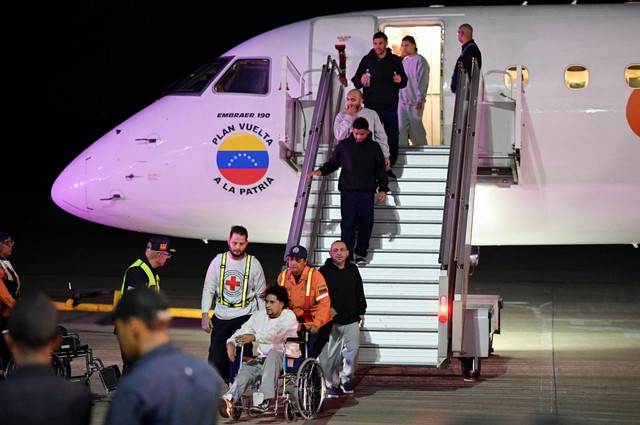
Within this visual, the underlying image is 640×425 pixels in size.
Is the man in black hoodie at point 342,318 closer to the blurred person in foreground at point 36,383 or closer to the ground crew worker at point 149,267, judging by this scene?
the ground crew worker at point 149,267

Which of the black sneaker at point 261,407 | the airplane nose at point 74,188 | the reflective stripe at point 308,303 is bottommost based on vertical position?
the black sneaker at point 261,407

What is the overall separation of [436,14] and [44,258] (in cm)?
1468

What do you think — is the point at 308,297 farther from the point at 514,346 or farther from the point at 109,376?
the point at 514,346

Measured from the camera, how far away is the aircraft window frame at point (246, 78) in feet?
46.0

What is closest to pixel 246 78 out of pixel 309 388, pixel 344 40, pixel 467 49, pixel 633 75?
pixel 344 40

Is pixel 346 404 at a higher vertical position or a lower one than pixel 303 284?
lower

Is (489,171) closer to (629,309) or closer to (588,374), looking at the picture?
(588,374)

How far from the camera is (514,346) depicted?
12.9m

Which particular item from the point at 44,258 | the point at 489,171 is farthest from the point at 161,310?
the point at 44,258

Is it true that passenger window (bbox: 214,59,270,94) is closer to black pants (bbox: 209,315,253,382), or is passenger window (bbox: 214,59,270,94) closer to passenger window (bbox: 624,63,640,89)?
passenger window (bbox: 624,63,640,89)

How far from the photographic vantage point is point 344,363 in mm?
10000

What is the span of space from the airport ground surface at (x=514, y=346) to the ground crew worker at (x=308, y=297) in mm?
689

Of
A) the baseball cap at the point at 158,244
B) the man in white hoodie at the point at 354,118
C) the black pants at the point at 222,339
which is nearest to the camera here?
the baseball cap at the point at 158,244

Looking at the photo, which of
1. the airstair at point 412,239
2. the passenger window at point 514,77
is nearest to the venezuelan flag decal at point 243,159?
the airstair at point 412,239
